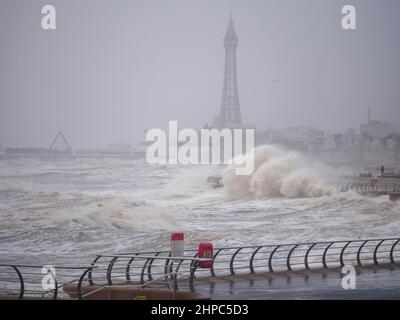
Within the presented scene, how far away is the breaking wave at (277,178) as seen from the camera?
2450 centimetres

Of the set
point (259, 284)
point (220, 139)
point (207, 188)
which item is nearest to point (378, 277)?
point (259, 284)

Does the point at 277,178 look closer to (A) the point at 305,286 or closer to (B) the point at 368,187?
(B) the point at 368,187

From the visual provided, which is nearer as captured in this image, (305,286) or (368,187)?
(305,286)

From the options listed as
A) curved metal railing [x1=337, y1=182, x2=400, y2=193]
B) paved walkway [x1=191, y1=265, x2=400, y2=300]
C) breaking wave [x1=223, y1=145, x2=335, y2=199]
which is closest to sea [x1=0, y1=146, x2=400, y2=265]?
breaking wave [x1=223, y1=145, x2=335, y2=199]

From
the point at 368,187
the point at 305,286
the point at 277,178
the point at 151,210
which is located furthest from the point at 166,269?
the point at 277,178

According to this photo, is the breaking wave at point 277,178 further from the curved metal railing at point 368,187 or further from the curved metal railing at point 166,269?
the curved metal railing at point 166,269

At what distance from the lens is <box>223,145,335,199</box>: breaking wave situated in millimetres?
24497

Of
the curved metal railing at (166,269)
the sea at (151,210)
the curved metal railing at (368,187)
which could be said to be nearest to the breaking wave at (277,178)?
the sea at (151,210)

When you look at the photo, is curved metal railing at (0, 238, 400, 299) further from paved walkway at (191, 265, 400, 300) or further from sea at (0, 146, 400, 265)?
sea at (0, 146, 400, 265)

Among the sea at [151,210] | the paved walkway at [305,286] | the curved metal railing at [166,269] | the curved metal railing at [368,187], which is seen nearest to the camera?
the paved walkway at [305,286]

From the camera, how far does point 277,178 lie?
26469 millimetres

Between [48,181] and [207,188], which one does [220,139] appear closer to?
[207,188]

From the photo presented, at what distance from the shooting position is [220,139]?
1152 inches

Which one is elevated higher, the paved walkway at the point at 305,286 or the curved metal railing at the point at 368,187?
the paved walkway at the point at 305,286
